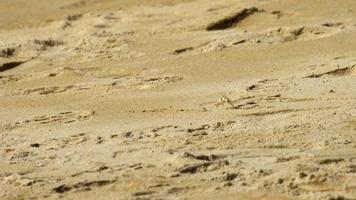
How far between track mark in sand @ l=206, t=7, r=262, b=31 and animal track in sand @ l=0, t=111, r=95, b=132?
8.21 feet

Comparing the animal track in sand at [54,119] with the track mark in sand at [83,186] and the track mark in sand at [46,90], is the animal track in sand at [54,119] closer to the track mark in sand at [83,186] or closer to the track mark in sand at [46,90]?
the track mark in sand at [46,90]

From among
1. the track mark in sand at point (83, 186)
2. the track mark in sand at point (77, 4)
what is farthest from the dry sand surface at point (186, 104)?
the track mark in sand at point (77, 4)

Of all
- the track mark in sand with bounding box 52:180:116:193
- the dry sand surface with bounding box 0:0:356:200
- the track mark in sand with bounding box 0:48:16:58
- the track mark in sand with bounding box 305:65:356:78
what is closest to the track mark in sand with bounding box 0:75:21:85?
the dry sand surface with bounding box 0:0:356:200

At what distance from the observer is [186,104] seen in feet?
16.3

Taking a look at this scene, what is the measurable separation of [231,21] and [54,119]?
2.83 metres

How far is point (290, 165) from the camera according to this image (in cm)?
377

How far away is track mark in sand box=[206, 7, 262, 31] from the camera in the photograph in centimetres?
720

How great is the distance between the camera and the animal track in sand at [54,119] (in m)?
4.83

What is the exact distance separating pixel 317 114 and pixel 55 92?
6.84 feet

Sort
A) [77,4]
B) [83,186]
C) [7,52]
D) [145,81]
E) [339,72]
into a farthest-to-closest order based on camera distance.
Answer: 1. [77,4]
2. [7,52]
3. [145,81]
4. [339,72]
5. [83,186]

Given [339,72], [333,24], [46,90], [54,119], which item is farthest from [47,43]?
[339,72]

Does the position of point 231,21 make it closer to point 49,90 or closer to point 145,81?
point 145,81

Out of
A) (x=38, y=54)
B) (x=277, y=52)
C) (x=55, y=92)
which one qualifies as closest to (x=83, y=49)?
(x=38, y=54)

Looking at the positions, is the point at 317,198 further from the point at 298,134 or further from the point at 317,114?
the point at 317,114
